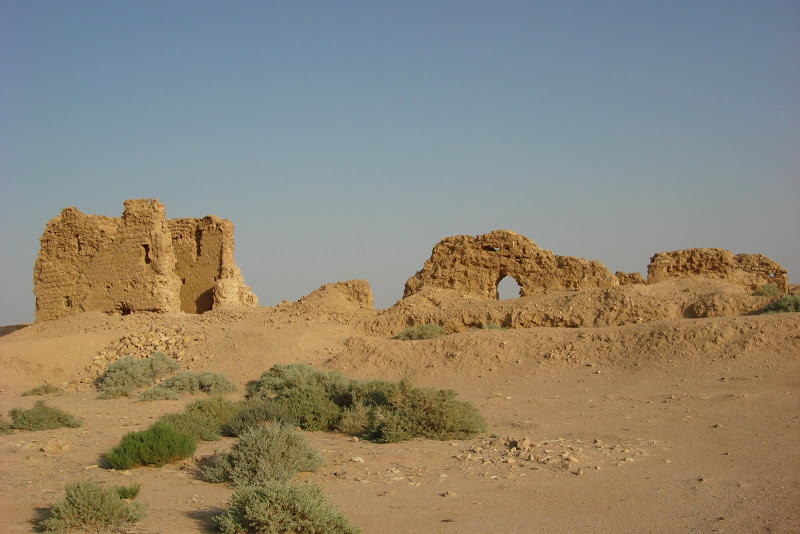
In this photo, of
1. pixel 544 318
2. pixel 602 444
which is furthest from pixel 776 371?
pixel 544 318

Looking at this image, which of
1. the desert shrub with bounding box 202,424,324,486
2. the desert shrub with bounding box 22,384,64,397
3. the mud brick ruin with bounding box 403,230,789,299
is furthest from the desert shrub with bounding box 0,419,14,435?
the mud brick ruin with bounding box 403,230,789,299

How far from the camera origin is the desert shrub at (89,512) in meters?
5.12

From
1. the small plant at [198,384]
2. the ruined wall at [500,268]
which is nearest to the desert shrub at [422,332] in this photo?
the small plant at [198,384]

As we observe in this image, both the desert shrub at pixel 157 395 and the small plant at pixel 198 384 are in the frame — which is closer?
the desert shrub at pixel 157 395

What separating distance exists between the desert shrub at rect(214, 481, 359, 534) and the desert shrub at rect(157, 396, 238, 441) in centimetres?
333

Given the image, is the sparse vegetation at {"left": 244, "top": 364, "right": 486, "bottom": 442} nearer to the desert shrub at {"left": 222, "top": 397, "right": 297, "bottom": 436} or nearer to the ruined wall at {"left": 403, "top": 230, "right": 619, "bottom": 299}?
the desert shrub at {"left": 222, "top": 397, "right": 297, "bottom": 436}

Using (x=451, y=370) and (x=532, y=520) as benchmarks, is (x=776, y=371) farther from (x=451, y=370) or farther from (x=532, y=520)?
(x=532, y=520)

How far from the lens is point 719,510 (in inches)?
209

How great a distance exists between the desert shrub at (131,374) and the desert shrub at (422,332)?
548cm

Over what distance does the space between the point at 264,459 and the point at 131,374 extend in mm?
9357

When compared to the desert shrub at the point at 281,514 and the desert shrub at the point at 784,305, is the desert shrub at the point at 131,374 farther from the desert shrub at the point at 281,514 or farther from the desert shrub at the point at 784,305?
the desert shrub at the point at 784,305

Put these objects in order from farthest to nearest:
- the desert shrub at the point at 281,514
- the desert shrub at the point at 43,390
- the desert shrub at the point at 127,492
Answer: the desert shrub at the point at 43,390 → the desert shrub at the point at 127,492 → the desert shrub at the point at 281,514

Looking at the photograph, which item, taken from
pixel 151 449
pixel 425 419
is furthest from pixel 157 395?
pixel 425 419

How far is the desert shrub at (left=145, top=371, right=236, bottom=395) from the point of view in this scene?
1402 centimetres
